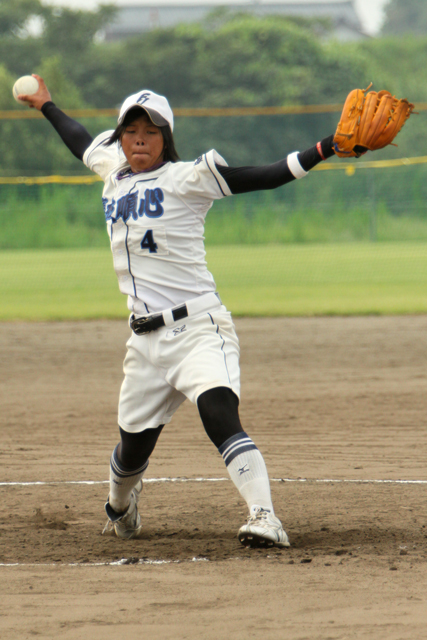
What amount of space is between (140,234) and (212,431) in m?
0.81

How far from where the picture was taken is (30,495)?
4.15m

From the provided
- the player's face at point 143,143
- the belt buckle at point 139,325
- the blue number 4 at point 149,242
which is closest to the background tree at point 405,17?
the player's face at point 143,143

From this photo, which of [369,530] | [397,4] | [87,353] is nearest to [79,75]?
[87,353]

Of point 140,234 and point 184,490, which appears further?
point 184,490

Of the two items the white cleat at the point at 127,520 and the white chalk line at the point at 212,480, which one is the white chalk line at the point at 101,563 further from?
the white chalk line at the point at 212,480

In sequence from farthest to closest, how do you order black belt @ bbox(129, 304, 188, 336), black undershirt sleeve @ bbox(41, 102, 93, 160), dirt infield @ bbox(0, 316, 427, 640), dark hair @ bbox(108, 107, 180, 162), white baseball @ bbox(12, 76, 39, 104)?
white baseball @ bbox(12, 76, 39, 104) → black undershirt sleeve @ bbox(41, 102, 93, 160) → dark hair @ bbox(108, 107, 180, 162) → black belt @ bbox(129, 304, 188, 336) → dirt infield @ bbox(0, 316, 427, 640)

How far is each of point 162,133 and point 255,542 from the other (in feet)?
5.37

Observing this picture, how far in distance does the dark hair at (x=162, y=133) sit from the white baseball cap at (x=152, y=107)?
22mm

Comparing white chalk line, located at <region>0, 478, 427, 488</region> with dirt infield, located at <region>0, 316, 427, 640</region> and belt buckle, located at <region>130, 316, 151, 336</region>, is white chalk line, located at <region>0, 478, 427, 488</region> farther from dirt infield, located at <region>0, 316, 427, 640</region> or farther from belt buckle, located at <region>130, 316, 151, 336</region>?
belt buckle, located at <region>130, 316, 151, 336</region>

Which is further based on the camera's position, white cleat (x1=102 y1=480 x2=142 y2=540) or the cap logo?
white cleat (x1=102 y1=480 x2=142 y2=540)

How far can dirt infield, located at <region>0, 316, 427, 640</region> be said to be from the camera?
2514mm

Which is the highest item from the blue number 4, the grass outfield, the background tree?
the background tree

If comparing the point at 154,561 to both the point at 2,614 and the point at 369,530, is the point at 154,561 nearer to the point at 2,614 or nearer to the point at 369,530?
the point at 2,614

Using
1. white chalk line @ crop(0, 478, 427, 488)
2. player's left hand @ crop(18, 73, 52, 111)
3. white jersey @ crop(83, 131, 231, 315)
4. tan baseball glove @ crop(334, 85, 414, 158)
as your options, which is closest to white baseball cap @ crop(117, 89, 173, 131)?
white jersey @ crop(83, 131, 231, 315)
